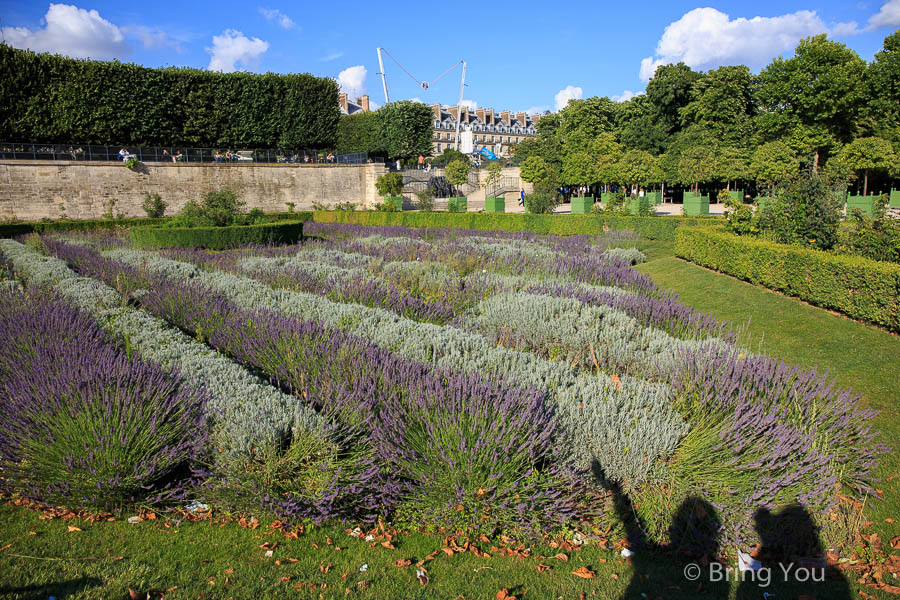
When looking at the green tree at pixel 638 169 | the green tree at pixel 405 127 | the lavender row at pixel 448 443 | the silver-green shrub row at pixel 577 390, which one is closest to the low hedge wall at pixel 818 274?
the silver-green shrub row at pixel 577 390

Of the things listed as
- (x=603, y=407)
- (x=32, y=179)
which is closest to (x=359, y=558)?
(x=603, y=407)

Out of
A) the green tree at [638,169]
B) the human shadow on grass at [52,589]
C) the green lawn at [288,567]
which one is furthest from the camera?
the green tree at [638,169]

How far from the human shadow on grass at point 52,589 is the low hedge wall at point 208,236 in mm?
12391

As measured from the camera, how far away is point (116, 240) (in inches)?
603

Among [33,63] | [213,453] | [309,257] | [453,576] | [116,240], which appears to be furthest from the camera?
[33,63]

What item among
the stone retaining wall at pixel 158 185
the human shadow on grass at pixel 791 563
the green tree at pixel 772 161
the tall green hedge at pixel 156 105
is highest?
the tall green hedge at pixel 156 105

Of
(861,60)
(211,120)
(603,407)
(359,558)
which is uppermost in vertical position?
(861,60)

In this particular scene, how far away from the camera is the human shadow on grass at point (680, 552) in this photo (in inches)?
101

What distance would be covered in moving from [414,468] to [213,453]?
4.09 ft

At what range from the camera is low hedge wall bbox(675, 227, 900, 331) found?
6203 millimetres

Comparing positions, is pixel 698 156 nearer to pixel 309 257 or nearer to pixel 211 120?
pixel 211 120

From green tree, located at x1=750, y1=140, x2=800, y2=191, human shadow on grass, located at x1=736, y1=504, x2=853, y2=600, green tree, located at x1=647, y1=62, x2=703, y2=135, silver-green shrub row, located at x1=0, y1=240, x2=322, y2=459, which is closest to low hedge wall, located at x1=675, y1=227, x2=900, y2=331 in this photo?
human shadow on grass, located at x1=736, y1=504, x2=853, y2=600

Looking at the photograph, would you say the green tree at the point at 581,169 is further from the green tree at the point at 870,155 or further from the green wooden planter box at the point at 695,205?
the green wooden planter box at the point at 695,205

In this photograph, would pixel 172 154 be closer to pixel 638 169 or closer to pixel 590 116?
pixel 638 169
